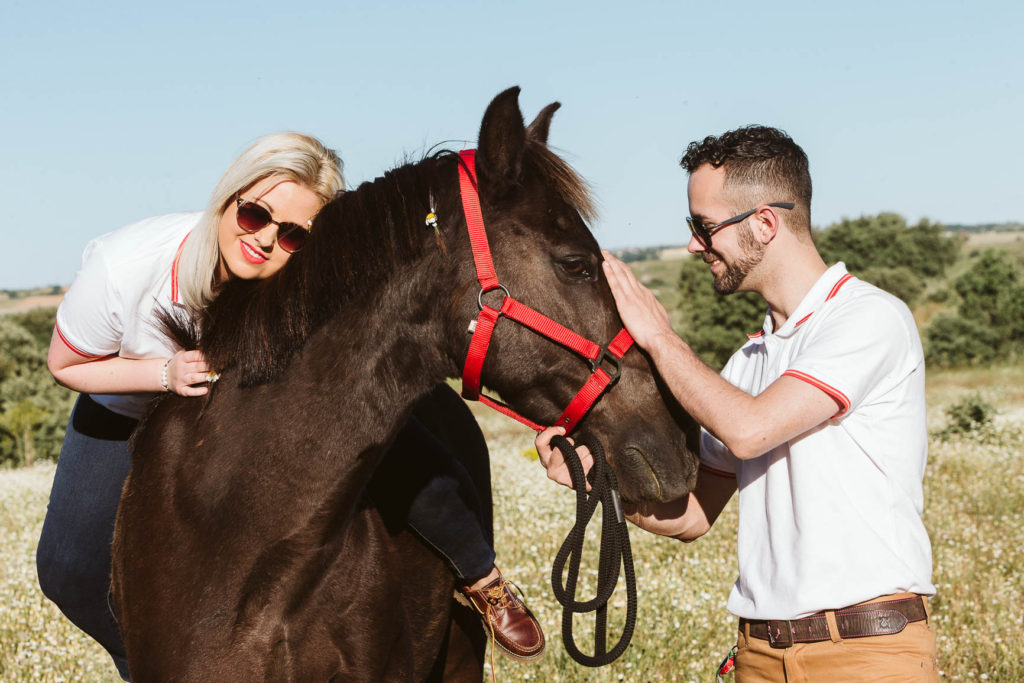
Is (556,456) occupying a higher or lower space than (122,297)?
lower

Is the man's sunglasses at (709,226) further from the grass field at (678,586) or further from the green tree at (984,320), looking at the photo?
the green tree at (984,320)

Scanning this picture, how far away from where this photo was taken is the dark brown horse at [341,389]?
2.87m

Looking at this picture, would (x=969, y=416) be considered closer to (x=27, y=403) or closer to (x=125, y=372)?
(x=125, y=372)

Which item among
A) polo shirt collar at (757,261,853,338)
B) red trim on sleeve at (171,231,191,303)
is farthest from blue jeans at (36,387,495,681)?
polo shirt collar at (757,261,853,338)

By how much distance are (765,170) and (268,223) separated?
1.88 m

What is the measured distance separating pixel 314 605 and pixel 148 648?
574 millimetres

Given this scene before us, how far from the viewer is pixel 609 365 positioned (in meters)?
2.94

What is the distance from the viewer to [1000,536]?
25.9ft

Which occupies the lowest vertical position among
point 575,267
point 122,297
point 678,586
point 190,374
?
point 678,586

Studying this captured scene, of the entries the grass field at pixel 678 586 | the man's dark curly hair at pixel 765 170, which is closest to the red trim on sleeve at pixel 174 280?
the man's dark curly hair at pixel 765 170

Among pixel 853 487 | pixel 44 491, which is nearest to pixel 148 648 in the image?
pixel 853 487

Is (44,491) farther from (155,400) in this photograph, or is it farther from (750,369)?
(750,369)

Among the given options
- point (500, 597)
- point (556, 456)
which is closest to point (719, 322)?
point (500, 597)

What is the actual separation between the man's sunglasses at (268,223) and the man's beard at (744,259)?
161cm
